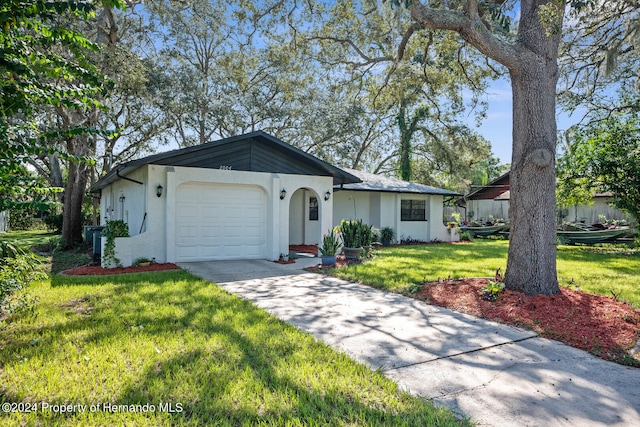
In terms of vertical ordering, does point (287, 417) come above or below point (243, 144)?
below

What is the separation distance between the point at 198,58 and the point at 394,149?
15.0 m

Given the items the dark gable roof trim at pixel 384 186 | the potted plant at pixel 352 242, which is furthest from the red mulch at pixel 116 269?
the dark gable roof trim at pixel 384 186

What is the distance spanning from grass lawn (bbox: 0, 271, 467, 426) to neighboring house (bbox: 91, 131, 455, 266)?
14.7 feet

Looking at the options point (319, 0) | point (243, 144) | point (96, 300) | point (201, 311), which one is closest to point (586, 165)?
point (319, 0)

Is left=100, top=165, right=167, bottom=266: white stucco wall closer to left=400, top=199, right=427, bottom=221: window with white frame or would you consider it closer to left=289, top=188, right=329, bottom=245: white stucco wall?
left=289, top=188, right=329, bottom=245: white stucco wall

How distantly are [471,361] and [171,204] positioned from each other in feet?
26.2

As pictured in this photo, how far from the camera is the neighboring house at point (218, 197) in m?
9.34

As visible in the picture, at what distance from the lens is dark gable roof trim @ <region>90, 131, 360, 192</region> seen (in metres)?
9.32

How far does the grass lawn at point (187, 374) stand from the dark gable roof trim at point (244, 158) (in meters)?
5.08

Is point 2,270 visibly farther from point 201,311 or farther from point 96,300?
point 201,311

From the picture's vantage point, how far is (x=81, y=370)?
3188 millimetres

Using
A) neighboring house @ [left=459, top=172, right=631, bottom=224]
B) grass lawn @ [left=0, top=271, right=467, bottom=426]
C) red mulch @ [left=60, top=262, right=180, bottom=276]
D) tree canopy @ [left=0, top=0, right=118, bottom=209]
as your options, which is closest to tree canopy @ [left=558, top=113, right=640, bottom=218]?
neighboring house @ [left=459, top=172, right=631, bottom=224]

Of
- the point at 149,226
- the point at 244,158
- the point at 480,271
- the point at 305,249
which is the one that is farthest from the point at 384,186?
the point at 149,226

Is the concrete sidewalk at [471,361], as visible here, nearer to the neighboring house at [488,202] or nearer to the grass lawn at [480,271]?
the grass lawn at [480,271]
